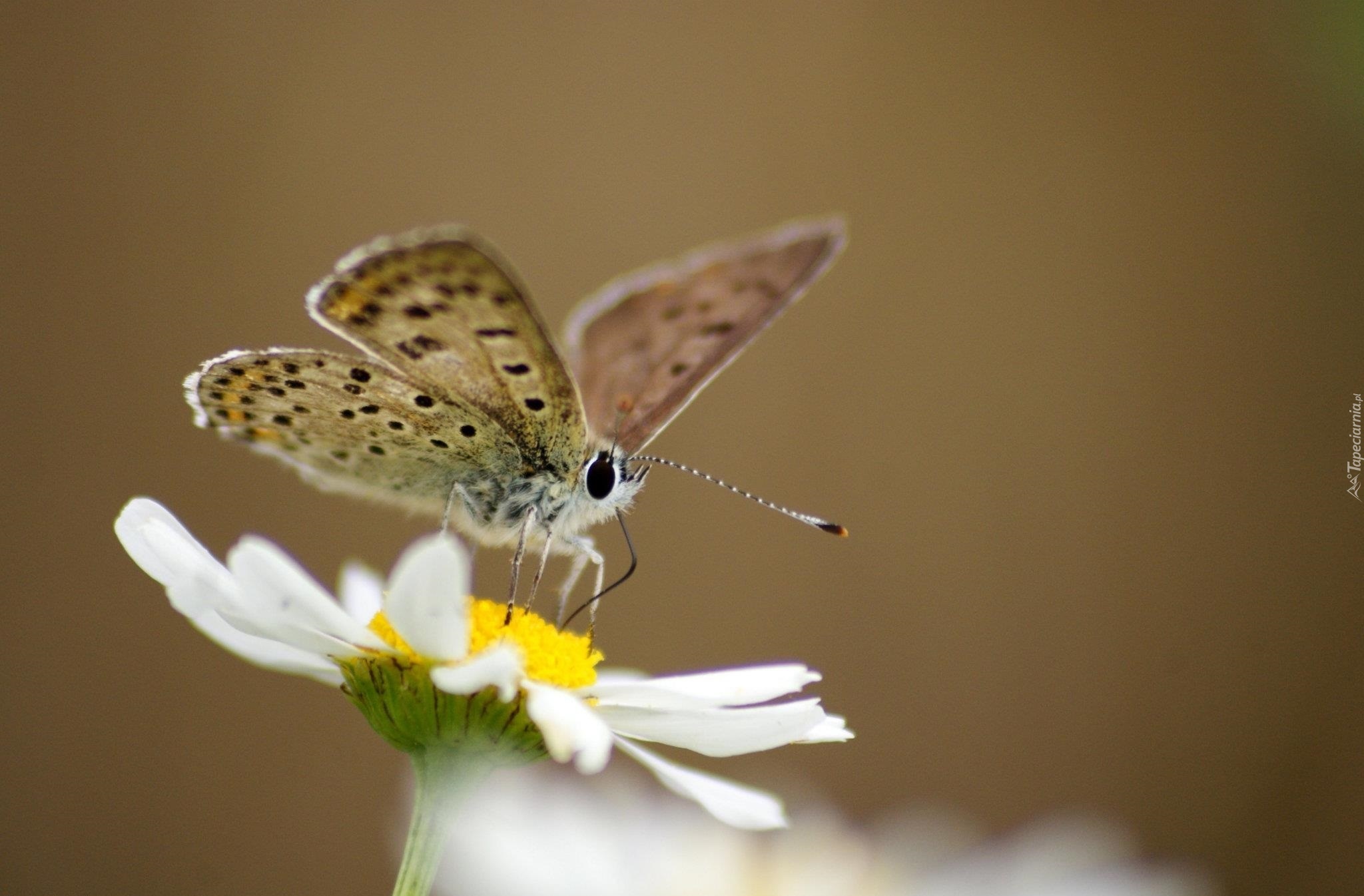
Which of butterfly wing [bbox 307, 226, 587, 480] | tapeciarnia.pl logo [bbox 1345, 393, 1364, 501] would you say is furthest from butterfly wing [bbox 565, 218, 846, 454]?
tapeciarnia.pl logo [bbox 1345, 393, 1364, 501]

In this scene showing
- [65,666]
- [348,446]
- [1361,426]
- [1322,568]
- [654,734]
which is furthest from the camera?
[1322,568]

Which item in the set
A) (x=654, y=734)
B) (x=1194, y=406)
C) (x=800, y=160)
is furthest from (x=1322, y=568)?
(x=654, y=734)

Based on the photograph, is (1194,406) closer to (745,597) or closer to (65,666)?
(745,597)

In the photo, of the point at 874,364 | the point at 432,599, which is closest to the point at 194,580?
the point at 432,599

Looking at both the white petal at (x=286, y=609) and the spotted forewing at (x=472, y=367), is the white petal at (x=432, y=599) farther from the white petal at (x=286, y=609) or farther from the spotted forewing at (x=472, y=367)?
the spotted forewing at (x=472, y=367)

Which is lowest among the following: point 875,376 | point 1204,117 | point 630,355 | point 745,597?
point 630,355

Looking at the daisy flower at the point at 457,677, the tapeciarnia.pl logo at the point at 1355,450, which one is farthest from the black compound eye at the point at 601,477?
the tapeciarnia.pl logo at the point at 1355,450

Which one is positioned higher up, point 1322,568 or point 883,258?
point 883,258
